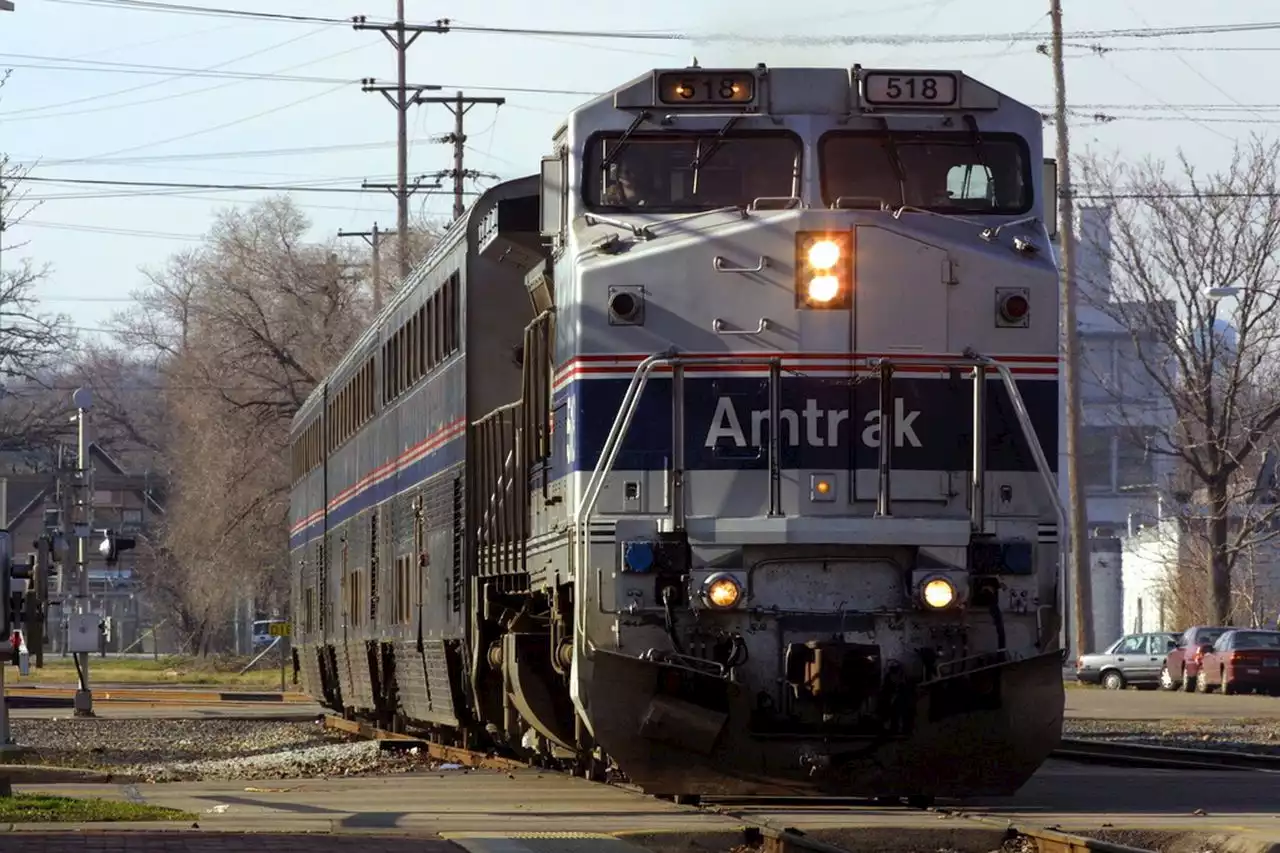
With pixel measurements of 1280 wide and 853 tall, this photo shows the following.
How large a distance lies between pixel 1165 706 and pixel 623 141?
26124mm

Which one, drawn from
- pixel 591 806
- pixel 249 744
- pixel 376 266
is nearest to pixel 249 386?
pixel 376 266

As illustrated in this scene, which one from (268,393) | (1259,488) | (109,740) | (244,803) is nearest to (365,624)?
(109,740)

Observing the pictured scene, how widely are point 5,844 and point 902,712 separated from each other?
5.19m

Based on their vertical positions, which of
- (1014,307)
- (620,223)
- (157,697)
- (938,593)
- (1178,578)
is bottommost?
(157,697)

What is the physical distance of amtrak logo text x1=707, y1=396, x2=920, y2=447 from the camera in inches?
→ 510

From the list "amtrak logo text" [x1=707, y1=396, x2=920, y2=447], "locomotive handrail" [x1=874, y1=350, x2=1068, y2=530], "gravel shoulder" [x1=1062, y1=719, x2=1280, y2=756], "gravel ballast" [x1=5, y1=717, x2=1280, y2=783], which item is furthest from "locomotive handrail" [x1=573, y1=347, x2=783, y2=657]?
"gravel shoulder" [x1=1062, y1=719, x2=1280, y2=756]

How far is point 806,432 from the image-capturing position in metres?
12.9

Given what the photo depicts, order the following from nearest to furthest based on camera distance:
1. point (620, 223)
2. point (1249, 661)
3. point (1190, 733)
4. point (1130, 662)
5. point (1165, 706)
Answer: point (620, 223)
point (1190, 733)
point (1165, 706)
point (1249, 661)
point (1130, 662)

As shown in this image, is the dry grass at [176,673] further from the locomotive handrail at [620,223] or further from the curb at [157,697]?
the locomotive handrail at [620,223]

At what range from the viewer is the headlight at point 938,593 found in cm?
1261

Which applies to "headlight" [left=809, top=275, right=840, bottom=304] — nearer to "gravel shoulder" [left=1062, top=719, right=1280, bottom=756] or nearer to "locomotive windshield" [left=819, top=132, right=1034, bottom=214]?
"locomotive windshield" [left=819, top=132, right=1034, bottom=214]

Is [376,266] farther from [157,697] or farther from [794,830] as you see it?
[794,830]

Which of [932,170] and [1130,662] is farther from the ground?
[932,170]

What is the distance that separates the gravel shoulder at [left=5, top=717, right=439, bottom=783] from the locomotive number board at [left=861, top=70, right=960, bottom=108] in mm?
8966
